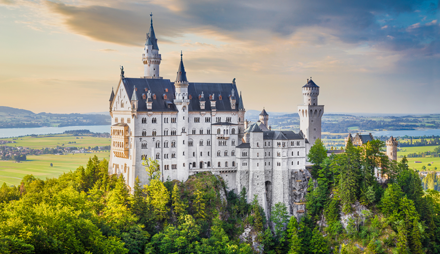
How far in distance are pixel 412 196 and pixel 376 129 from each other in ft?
385

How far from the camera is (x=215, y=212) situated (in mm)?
79000

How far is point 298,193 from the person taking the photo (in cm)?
8569

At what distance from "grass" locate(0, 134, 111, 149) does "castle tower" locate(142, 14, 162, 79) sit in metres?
73.4

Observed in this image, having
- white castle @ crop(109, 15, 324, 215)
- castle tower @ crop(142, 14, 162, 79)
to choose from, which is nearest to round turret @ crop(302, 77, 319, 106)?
white castle @ crop(109, 15, 324, 215)

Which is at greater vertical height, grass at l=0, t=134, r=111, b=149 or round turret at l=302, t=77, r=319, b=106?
round turret at l=302, t=77, r=319, b=106

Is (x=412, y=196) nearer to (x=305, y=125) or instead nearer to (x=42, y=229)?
(x=305, y=125)

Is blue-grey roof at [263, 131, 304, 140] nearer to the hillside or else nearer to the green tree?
the green tree

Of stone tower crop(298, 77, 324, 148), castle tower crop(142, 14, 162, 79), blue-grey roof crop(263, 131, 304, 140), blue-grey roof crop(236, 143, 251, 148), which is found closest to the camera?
blue-grey roof crop(236, 143, 251, 148)

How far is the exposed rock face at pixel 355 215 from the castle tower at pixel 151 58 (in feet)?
155

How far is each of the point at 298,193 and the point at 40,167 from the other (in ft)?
249

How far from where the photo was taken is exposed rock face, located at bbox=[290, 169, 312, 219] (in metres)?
85.5

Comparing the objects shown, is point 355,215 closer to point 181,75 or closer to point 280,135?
point 280,135

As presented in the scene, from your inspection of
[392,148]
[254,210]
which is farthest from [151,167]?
[392,148]

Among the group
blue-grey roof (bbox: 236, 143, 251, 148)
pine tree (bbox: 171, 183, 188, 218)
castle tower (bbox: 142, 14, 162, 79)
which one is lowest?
pine tree (bbox: 171, 183, 188, 218)
